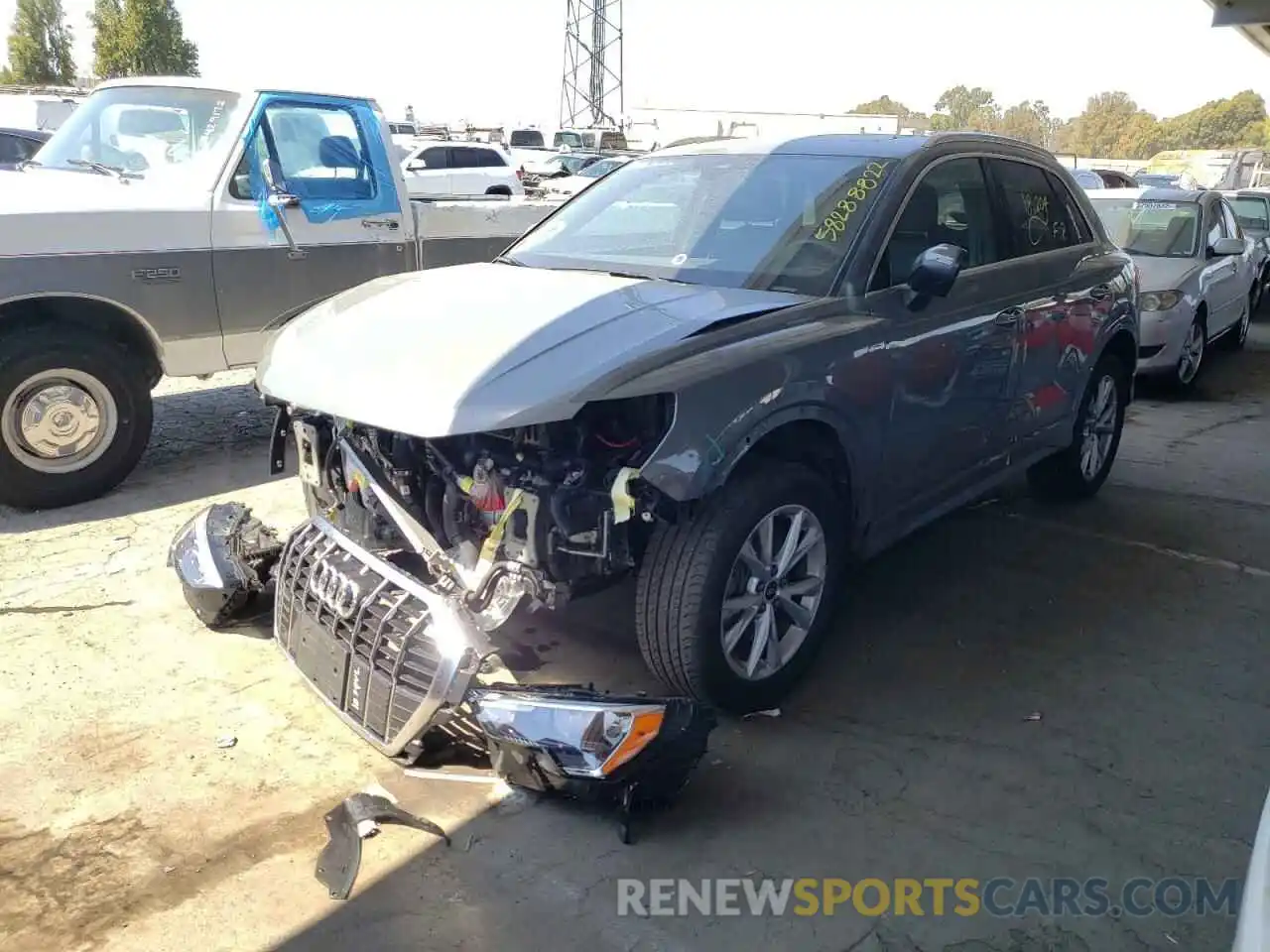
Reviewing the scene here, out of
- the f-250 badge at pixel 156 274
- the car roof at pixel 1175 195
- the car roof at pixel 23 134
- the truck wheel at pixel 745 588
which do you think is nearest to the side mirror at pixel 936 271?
the truck wheel at pixel 745 588

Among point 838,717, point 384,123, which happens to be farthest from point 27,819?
point 384,123

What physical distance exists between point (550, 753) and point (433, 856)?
1.41ft

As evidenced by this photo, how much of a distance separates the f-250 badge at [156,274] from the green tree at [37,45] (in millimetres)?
59880

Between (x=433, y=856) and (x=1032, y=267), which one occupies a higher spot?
(x=1032, y=267)

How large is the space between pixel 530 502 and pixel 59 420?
11.4ft

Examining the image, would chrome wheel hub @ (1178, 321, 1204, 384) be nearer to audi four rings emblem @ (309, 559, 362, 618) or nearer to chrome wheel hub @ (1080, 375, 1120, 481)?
chrome wheel hub @ (1080, 375, 1120, 481)

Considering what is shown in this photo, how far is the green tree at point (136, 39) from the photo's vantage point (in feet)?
160

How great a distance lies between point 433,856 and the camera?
2.87 metres

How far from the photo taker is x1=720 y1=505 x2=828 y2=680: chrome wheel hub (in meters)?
3.39

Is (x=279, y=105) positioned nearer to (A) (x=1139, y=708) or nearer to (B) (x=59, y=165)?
(B) (x=59, y=165)

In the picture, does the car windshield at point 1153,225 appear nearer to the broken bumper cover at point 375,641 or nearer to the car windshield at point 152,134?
the car windshield at point 152,134

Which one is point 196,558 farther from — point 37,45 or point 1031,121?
point 1031,121

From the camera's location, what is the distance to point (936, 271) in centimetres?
370

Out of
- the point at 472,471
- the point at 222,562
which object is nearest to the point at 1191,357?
the point at 472,471
